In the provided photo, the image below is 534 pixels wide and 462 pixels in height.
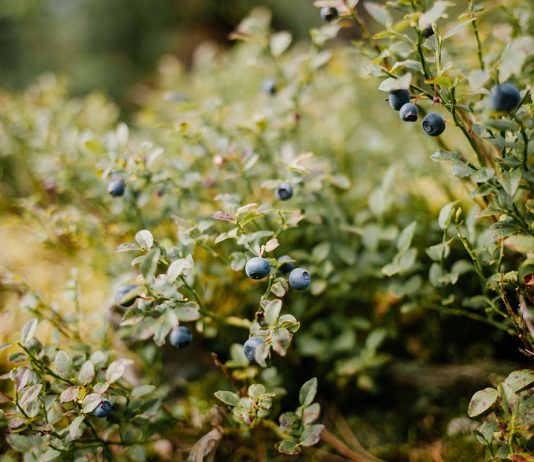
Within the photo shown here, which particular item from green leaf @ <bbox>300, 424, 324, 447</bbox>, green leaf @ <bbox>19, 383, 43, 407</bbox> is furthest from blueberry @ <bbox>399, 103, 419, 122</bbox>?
green leaf @ <bbox>19, 383, 43, 407</bbox>

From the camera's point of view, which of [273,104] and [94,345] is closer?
[94,345]

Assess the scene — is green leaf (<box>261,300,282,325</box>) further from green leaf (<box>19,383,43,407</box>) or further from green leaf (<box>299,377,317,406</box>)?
green leaf (<box>19,383,43,407</box>)

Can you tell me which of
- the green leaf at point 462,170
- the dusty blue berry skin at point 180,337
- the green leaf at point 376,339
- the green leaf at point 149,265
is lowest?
the green leaf at point 376,339

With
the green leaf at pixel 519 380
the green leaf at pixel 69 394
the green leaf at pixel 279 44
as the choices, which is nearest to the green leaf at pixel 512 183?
the green leaf at pixel 519 380

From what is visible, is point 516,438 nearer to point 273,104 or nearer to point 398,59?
point 398,59

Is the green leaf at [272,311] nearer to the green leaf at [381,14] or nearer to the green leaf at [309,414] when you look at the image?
the green leaf at [309,414]

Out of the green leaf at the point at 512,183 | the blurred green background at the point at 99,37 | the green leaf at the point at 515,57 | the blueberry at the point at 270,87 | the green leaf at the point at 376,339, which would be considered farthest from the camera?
the blurred green background at the point at 99,37

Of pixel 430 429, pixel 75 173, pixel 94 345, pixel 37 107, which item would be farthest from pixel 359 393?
pixel 37 107
